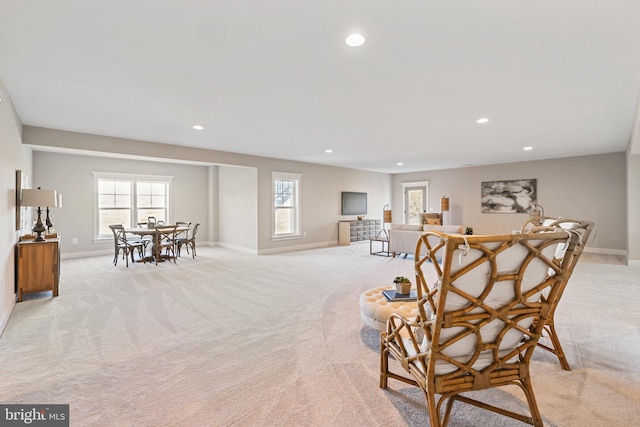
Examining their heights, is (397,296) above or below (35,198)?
below

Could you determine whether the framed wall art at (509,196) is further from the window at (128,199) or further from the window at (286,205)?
the window at (128,199)

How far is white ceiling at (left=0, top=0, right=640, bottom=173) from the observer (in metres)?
2.09

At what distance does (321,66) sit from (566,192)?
8.56m

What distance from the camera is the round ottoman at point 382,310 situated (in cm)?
A: 262

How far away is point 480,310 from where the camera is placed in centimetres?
145

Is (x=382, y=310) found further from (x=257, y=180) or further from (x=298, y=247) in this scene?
(x=298, y=247)

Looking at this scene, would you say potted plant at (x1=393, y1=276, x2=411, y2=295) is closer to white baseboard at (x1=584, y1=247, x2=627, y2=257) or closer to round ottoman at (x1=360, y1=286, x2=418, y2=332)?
round ottoman at (x1=360, y1=286, x2=418, y2=332)

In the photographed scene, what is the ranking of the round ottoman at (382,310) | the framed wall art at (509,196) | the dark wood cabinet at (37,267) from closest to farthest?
the round ottoman at (382,310)
the dark wood cabinet at (37,267)
the framed wall art at (509,196)

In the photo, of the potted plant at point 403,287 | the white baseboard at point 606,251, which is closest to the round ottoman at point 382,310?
the potted plant at point 403,287

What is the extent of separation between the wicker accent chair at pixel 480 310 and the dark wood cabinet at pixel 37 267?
472 cm

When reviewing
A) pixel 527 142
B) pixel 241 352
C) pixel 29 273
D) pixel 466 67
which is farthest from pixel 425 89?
pixel 29 273

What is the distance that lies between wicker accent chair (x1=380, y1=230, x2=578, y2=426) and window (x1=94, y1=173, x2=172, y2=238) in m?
8.33

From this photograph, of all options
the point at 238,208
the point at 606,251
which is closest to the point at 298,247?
the point at 238,208

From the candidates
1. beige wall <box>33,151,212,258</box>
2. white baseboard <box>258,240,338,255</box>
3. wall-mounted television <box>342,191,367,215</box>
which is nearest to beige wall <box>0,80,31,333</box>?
beige wall <box>33,151,212,258</box>
